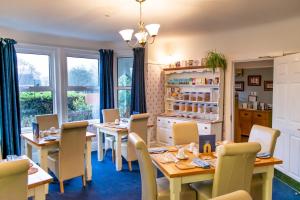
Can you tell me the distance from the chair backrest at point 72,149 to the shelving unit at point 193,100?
219cm

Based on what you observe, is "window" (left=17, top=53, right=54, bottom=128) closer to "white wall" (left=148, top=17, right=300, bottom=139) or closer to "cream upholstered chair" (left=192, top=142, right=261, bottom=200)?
"white wall" (left=148, top=17, right=300, bottom=139)

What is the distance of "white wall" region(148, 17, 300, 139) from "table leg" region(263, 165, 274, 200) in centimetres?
208

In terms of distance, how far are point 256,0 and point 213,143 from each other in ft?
5.61

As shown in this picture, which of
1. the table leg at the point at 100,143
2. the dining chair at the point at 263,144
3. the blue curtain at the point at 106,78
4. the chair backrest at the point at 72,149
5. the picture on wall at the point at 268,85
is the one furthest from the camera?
the picture on wall at the point at 268,85

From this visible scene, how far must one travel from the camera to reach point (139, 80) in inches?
201

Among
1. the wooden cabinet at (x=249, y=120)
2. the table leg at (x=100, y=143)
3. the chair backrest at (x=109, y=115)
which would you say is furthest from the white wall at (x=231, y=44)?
the wooden cabinet at (x=249, y=120)

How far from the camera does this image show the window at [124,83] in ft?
18.2

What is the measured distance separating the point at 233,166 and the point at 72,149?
2.09 m

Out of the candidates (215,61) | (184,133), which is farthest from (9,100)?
(215,61)

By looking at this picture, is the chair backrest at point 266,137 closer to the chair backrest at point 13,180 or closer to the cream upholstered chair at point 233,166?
the cream upholstered chair at point 233,166

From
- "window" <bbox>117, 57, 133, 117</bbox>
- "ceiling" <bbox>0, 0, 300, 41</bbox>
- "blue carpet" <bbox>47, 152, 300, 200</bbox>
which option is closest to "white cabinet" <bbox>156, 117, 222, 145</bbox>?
"window" <bbox>117, 57, 133, 117</bbox>

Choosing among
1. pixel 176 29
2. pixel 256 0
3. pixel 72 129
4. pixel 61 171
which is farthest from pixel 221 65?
pixel 61 171

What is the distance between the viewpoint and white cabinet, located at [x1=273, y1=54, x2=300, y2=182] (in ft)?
11.1

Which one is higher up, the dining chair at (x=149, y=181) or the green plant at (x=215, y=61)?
the green plant at (x=215, y=61)
